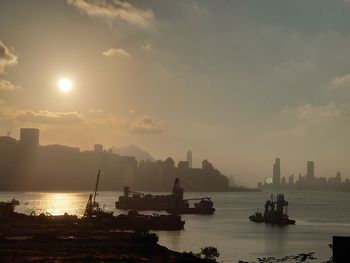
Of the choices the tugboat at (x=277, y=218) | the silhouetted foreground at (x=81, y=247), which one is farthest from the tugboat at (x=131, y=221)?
the tugboat at (x=277, y=218)

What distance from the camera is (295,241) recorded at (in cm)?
11750

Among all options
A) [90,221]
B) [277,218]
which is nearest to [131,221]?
[90,221]

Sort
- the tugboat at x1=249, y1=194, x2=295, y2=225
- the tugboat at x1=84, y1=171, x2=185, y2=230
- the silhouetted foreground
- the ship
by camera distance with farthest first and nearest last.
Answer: the tugboat at x1=249, y1=194, x2=295, y2=225 < the tugboat at x1=84, y1=171, x2=185, y2=230 < the ship < the silhouetted foreground

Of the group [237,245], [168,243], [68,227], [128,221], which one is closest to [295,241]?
[237,245]

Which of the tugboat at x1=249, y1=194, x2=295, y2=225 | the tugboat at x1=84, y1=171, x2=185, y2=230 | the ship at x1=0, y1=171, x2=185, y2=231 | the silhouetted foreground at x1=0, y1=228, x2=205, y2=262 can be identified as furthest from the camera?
the tugboat at x1=249, y1=194, x2=295, y2=225

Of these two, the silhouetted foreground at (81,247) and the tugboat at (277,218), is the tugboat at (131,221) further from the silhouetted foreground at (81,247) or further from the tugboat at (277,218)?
the tugboat at (277,218)

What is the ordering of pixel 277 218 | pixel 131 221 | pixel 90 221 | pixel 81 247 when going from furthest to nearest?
pixel 277 218 → pixel 131 221 → pixel 90 221 → pixel 81 247

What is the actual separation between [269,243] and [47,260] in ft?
218

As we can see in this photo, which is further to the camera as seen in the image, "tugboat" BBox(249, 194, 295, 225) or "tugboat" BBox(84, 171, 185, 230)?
"tugboat" BBox(249, 194, 295, 225)

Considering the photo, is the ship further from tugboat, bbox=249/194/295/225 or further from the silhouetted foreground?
tugboat, bbox=249/194/295/225

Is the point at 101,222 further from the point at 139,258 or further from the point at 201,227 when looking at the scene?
the point at 139,258

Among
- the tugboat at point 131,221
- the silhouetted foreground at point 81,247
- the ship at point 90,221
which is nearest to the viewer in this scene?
the silhouetted foreground at point 81,247

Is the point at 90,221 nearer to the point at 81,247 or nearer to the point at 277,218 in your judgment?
the point at 81,247

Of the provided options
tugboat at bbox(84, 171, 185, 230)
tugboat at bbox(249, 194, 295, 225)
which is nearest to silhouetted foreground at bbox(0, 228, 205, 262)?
tugboat at bbox(84, 171, 185, 230)
